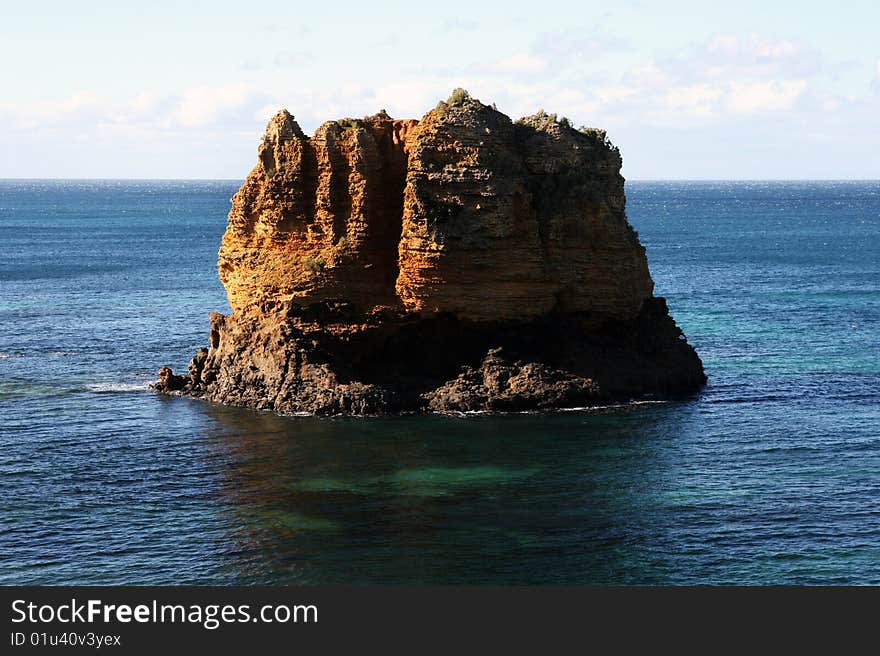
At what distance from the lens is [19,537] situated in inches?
1908

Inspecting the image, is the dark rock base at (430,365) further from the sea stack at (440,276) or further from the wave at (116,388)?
the wave at (116,388)

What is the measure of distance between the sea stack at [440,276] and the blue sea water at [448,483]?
2645 mm

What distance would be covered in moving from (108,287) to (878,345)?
70.6 m

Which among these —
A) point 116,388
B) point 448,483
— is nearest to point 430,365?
point 448,483

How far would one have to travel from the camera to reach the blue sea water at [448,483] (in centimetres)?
4538

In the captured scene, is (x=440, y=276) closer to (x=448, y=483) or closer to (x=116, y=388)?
(x=448, y=483)

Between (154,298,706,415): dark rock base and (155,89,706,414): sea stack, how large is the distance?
0.27 feet

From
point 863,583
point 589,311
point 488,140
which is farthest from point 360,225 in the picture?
point 863,583

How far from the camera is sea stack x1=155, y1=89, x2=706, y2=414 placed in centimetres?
6756

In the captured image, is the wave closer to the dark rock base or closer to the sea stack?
the sea stack

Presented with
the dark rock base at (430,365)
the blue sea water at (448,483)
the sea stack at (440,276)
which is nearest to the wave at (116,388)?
the blue sea water at (448,483)

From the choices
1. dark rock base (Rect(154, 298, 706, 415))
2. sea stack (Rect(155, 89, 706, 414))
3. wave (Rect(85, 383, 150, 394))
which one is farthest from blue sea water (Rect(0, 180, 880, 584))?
sea stack (Rect(155, 89, 706, 414))

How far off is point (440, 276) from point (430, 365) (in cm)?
498

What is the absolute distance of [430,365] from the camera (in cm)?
6938
